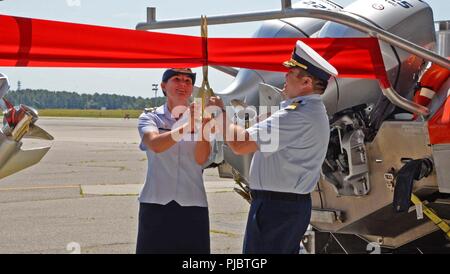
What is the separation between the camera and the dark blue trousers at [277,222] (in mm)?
3781

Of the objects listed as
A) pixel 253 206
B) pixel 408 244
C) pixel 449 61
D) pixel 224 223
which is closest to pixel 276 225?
pixel 253 206

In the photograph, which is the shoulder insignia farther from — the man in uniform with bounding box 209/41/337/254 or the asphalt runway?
the asphalt runway

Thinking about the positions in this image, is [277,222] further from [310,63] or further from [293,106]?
[310,63]

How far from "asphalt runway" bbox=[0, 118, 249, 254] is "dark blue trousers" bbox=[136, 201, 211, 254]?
316 cm

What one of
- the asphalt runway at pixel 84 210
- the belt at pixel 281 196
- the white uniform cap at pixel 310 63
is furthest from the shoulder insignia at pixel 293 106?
the asphalt runway at pixel 84 210

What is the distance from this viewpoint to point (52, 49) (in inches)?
150

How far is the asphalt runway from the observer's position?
7430 mm

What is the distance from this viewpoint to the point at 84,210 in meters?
9.51

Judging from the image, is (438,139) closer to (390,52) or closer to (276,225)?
(390,52)

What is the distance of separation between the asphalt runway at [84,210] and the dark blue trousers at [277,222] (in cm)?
329

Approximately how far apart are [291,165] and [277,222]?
29 cm

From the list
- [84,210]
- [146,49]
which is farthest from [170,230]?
[84,210]

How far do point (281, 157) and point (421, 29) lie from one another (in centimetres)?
175

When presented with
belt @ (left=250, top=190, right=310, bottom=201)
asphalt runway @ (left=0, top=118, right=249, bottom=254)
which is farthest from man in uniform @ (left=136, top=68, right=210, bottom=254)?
asphalt runway @ (left=0, top=118, right=249, bottom=254)
